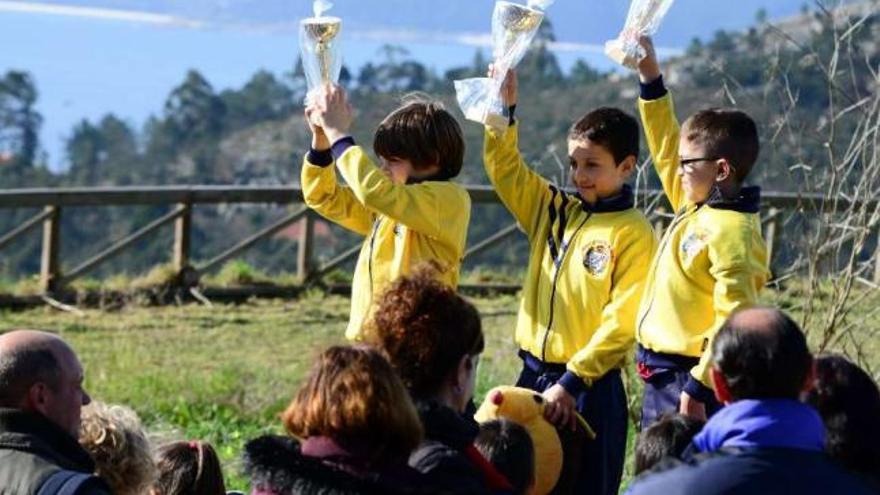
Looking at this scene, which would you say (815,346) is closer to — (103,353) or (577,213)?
(577,213)

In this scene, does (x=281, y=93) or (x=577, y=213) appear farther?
(x=281, y=93)

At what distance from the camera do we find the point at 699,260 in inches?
193

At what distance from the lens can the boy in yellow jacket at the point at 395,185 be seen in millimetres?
4980

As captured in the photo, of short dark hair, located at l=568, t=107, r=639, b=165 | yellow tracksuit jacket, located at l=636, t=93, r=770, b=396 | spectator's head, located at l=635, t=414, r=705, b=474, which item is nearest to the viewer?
spectator's head, located at l=635, t=414, r=705, b=474

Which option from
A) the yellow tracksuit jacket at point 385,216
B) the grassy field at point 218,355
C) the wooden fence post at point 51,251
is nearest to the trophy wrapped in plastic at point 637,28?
the yellow tracksuit jacket at point 385,216

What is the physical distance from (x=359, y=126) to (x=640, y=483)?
2641 centimetres

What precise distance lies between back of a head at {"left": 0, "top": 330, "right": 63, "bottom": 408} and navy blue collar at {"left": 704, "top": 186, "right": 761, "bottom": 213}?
2.06 metres

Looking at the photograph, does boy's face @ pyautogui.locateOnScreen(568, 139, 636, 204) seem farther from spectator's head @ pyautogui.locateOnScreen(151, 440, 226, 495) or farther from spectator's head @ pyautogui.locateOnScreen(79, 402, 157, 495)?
spectator's head @ pyautogui.locateOnScreen(79, 402, 157, 495)

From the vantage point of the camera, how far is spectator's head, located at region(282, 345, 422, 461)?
132 inches

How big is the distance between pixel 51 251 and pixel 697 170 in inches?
373

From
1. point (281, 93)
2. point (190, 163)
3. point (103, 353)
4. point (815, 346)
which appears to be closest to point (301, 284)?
point (103, 353)

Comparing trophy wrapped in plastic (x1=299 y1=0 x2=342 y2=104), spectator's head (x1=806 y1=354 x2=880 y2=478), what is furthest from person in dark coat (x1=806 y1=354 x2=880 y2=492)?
trophy wrapped in plastic (x1=299 y1=0 x2=342 y2=104)

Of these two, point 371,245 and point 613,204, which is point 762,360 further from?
point 371,245

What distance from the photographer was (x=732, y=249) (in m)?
4.81
